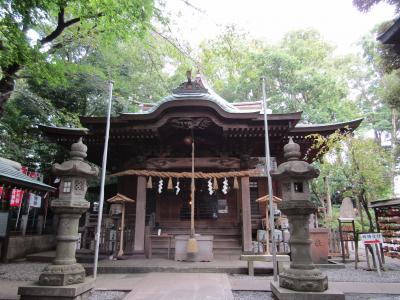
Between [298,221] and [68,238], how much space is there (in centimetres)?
439

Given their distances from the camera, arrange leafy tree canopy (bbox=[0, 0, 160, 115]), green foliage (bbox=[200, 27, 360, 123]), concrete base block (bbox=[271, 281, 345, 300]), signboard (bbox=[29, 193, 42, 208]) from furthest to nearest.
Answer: green foliage (bbox=[200, 27, 360, 123]) < signboard (bbox=[29, 193, 42, 208]) < leafy tree canopy (bbox=[0, 0, 160, 115]) < concrete base block (bbox=[271, 281, 345, 300])

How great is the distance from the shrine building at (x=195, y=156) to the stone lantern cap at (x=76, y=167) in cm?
436

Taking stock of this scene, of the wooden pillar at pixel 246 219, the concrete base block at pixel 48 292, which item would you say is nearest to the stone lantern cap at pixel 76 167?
the concrete base block at pixel 48 292

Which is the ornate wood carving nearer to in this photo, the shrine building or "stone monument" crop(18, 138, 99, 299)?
the shrine building

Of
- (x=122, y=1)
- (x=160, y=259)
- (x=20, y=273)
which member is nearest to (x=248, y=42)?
(x=122, y=1)

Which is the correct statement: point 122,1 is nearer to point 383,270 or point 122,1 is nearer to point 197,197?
point 197,197

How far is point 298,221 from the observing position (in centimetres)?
521

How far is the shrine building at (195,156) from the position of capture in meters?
10.1

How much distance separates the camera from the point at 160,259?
9.12 metres

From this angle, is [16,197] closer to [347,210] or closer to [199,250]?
[199,250]

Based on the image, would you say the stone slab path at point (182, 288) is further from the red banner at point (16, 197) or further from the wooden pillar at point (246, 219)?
the red banner at point (16, 197)

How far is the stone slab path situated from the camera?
16.5 ft

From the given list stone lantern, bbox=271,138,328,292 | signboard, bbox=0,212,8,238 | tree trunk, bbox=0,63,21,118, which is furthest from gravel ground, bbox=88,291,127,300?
signboard, bbox=0,212,8,238

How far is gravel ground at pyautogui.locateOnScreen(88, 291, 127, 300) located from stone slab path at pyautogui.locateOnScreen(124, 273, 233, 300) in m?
0.33
